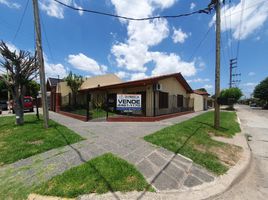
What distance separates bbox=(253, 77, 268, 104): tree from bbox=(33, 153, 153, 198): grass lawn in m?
51.8

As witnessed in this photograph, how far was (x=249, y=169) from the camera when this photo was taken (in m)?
4.62

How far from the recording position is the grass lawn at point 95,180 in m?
3.08

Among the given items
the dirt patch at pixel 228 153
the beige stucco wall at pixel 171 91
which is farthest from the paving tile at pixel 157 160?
the beige stucco wall at pixel 171 91

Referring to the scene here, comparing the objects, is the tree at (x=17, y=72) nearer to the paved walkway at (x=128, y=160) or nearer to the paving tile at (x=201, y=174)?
the paved walkway at (x=128, y=160)

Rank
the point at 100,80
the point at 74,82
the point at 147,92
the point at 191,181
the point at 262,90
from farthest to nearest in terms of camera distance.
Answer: the point at 262,90, the point at 100,80, the point at 74,82, the point at 147,92, the point at 191,181

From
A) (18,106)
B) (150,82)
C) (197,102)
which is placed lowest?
(197,102)

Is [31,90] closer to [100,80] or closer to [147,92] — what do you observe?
[100,80]

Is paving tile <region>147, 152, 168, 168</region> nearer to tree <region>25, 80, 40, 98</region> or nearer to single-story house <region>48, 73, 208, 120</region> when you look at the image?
single-story house <region>48, 73, 208, 120</region>

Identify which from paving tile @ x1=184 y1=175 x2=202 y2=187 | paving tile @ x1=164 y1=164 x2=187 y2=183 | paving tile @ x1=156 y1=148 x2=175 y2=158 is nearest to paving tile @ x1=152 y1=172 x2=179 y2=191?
paving tile @ x1=164 y1=164 x2=187 y2=183

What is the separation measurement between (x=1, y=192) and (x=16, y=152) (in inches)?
86.1

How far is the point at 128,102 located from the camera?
A: 10.8 metres

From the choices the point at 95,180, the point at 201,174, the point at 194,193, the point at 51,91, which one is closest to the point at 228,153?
the point at 201,174

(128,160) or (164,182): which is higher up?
(128,160)

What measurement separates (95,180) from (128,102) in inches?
298
